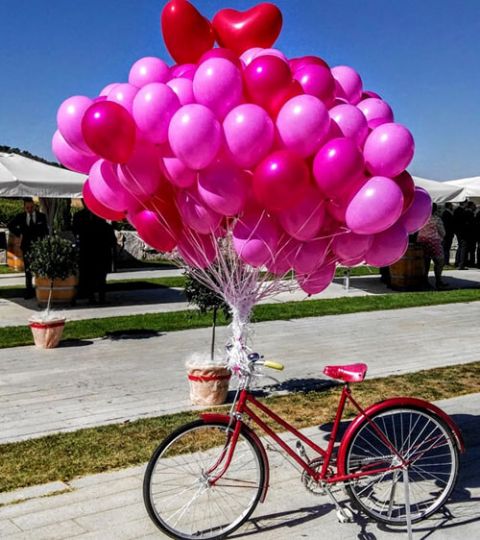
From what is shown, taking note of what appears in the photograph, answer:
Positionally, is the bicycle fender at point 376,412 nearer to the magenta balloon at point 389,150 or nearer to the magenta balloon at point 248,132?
the magenta balloon at point 389,150

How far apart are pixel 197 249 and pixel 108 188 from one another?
2.29ft

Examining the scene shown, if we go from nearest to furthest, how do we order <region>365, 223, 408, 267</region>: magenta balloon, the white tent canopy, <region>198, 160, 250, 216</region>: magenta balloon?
<region>198, 160, 250, 216</region>: magenta balloon → <region>365, 223, 408, 267</region>: magenta balloon → the white tent canopy

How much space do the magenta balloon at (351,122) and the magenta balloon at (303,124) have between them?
18cm

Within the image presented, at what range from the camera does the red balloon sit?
4.17m

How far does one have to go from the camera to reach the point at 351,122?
4383 millimetres

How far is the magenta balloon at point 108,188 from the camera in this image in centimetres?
475

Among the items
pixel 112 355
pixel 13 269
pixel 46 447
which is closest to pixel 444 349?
pixel 112 355

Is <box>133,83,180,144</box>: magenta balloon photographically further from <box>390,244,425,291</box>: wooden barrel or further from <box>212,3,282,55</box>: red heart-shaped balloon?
<box>390,244,425,291</box>: wooden barrel

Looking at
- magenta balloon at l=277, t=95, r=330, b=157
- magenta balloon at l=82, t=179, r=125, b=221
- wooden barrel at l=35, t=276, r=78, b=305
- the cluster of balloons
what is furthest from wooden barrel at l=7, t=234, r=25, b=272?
magenta balloon at l=277, t=95, r=330, b=157

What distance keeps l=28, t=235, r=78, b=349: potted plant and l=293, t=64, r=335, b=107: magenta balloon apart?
6.57m

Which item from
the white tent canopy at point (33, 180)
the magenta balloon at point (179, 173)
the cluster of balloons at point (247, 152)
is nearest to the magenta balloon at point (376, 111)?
the cluster of balloons at point (247, 152)

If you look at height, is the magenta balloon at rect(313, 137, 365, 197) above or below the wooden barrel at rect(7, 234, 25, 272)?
above

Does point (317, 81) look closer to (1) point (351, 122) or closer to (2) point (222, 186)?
(1) point (351, 122)

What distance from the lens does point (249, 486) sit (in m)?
4.61
